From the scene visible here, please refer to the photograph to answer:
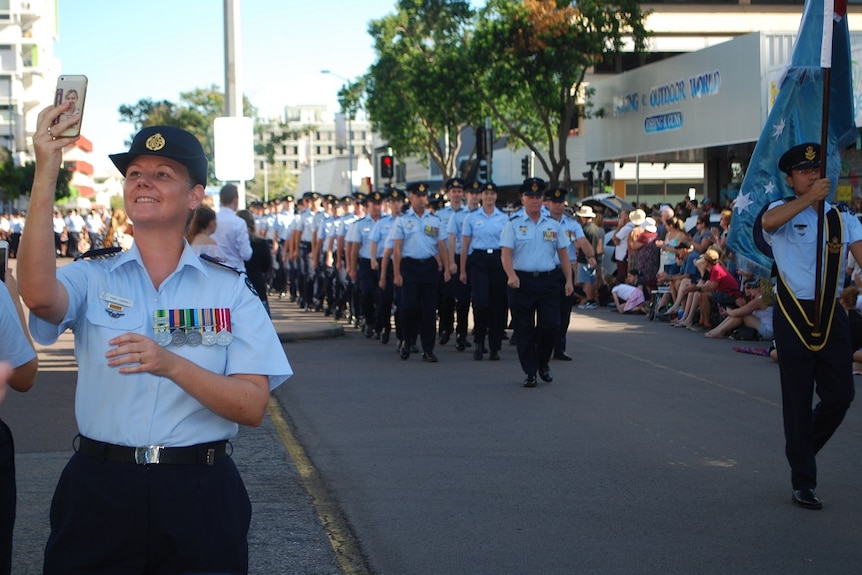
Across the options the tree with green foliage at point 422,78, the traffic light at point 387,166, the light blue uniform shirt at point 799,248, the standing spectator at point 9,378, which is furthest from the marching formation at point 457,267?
the tree with green foliage at point 422,78

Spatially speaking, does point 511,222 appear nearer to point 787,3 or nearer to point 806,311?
point 806,311

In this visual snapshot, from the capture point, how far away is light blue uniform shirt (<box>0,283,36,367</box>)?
12.2ft

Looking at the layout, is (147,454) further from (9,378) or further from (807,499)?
(807,499)

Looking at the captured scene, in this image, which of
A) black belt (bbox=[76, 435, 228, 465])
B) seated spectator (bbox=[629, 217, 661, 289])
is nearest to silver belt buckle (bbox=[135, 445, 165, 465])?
black belt (bbox=[76, 435, 228, 465])

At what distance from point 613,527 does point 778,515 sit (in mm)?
995

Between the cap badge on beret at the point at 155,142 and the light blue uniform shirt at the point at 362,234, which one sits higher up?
the cap badge on beret at the point at 155,142

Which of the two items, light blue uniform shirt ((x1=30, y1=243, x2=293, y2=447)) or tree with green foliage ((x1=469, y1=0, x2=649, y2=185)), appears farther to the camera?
tree with green foliage ((x1=469, y1=0, x2=649, y2=185))

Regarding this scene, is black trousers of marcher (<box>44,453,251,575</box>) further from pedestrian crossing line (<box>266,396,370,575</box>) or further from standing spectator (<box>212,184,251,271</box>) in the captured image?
standing spectator (<box>212,184,251,271</box>)

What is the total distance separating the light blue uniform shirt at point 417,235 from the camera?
47.9 ft

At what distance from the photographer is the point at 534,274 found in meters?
12.1

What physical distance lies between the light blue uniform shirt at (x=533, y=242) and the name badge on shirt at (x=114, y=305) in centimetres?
897

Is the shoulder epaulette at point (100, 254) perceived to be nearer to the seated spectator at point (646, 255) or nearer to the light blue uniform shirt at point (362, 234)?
the light blue uniform shirt at point (362, 234)

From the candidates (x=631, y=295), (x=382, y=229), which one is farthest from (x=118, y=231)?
(x=631, y=295)

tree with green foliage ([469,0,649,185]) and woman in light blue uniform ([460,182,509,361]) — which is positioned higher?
tree with green foliage ([469,0,649,185])
